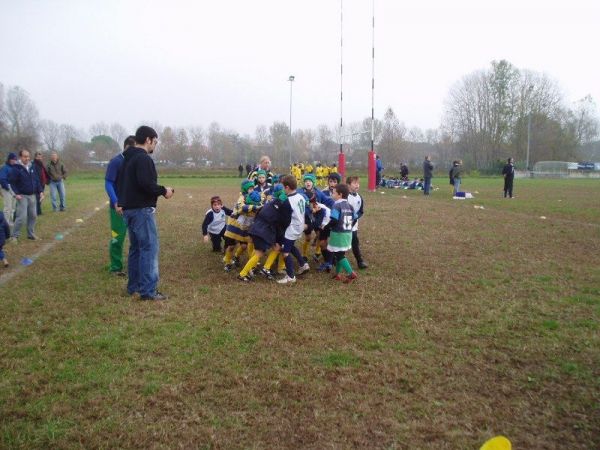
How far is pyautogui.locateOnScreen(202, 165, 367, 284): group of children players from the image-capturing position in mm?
7387

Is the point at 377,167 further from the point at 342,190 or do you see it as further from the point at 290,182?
the point at 290,182

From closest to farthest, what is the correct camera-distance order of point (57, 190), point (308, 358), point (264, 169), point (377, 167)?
point (308, 358) → point (264, 169) → point (57, 190) → point (377, 167)

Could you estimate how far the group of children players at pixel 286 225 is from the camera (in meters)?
7.39

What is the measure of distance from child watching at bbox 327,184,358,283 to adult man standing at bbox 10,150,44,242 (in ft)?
24.9

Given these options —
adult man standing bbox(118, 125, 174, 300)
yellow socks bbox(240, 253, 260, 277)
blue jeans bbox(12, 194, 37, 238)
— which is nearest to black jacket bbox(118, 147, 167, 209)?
adult man standing bbox(118, 125, 174, 300)

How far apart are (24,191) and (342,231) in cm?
778

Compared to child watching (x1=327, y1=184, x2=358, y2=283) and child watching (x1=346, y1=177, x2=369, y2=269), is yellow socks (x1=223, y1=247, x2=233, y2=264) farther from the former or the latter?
child watching (x1=346, y1=177, x2=369, y2=269)

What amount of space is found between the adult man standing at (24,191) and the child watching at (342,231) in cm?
758

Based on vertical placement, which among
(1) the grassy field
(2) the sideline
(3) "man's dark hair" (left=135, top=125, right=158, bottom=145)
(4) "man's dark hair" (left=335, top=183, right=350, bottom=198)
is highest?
(3) "man's dark hair" (left=135, top=125, right=158, bottom=145)

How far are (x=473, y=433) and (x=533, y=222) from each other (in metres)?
12.4

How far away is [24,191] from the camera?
1067cm

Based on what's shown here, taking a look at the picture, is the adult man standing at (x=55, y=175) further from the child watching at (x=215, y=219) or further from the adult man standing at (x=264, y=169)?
the adult man standing at (x=264, y=169)

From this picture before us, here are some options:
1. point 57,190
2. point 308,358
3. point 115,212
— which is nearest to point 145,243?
point 115,212

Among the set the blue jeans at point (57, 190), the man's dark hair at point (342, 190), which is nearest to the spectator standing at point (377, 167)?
the blue jeans at point (57, 190)
